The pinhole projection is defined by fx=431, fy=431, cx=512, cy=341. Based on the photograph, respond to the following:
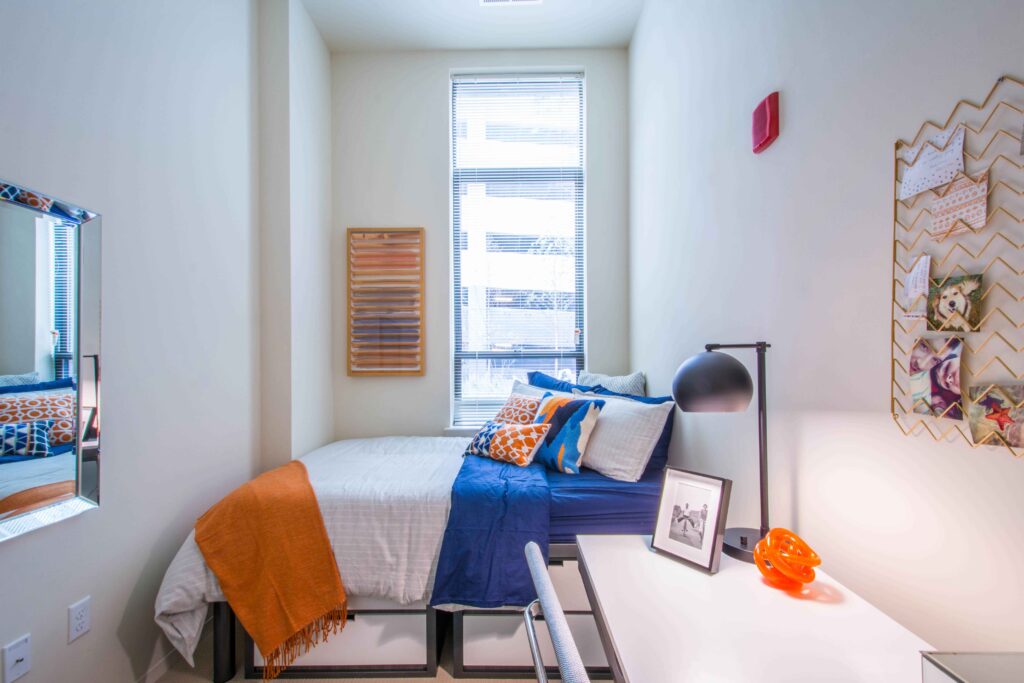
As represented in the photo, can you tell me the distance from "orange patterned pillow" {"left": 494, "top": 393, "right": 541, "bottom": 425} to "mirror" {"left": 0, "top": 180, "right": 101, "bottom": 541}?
169 cm

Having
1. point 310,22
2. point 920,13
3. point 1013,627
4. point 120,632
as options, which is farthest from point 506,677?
point 310,22

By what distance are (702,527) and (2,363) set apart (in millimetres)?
1928

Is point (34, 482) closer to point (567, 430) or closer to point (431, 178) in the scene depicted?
point (567, 430)

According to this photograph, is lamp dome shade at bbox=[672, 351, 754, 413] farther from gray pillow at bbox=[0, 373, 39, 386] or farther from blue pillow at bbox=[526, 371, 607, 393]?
gray pillow at bbox=[0, 373, 39, 386]

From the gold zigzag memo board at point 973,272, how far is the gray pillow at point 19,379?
2.21 m

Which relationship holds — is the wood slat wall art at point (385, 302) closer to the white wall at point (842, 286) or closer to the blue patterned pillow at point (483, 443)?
the blue patterned pillow at point (483, 443)

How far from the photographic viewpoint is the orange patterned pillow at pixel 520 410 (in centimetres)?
238

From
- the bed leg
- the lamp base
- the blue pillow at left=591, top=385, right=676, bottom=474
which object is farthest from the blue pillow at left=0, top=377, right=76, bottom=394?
the blue pillow at left=591, top=385, right=676, bottom=474

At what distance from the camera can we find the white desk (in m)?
0.71

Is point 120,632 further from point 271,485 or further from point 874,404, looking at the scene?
point 874,404

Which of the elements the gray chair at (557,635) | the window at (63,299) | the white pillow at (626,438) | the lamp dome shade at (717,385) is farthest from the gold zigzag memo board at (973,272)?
the window at (63,299)

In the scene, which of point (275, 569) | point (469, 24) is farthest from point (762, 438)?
point (469, 24)

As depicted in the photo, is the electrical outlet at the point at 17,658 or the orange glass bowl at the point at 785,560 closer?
the orange glass bowl at the point at 785,560

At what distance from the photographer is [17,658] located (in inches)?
48.9
